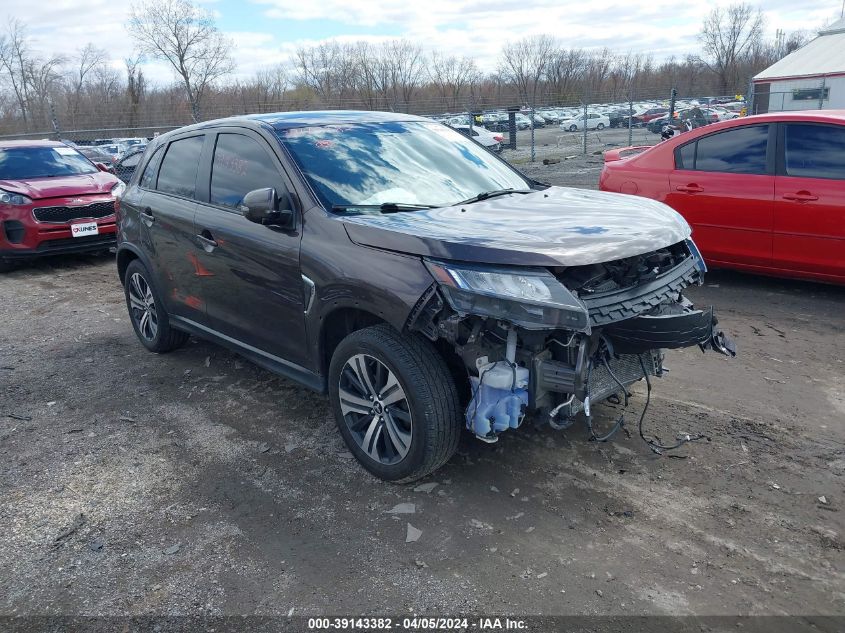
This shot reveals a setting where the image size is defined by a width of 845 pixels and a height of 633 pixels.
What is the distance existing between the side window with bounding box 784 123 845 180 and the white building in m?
25.1

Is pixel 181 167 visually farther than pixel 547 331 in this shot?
Yes

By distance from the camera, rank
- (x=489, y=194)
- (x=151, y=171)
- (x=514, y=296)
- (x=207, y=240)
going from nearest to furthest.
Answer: (x=514, y=296) → (x=489, y=194) → (x=207, y=240) → (x=151, y=171)

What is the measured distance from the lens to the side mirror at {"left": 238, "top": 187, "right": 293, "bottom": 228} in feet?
11.7

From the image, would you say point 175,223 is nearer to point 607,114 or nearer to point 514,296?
point 514,296

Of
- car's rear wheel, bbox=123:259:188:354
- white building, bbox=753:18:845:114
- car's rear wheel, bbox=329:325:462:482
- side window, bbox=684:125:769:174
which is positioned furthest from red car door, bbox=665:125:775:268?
white building, bbox=753:18:845:114

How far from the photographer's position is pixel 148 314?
18.4 feet

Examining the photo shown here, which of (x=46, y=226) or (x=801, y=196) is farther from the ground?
(x=801, y=196)

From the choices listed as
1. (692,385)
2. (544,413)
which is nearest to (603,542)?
(544,413)

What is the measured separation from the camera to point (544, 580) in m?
2.77

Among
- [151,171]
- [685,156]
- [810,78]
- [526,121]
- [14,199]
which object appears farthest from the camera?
[526,121]

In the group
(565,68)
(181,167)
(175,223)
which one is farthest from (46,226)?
(565,68)

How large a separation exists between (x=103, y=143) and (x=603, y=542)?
2910cm

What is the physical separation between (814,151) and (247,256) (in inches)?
190

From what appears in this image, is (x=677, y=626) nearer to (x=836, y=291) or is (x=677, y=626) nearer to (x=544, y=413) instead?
(x=544, y=413)
